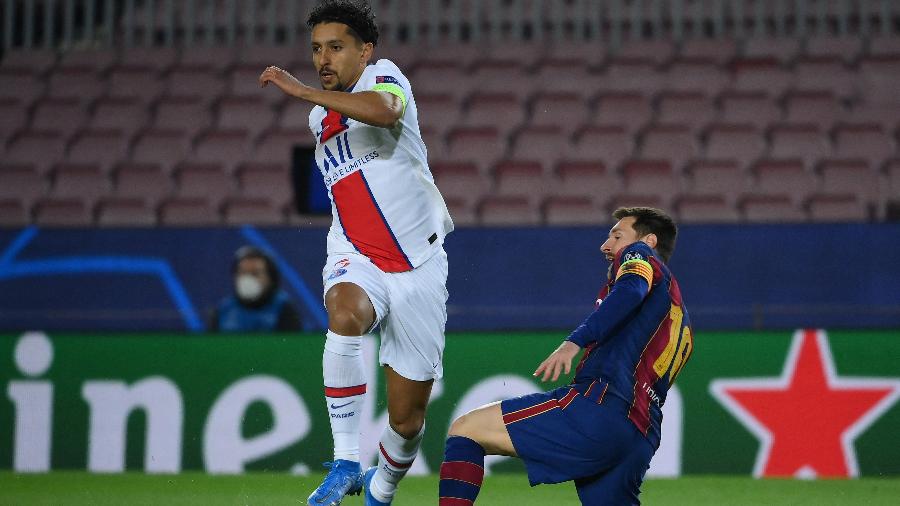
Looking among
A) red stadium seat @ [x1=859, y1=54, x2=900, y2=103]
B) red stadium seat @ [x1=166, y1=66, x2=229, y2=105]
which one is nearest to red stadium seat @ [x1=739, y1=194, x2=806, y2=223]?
red stadium seat @ [x1=859, y1=54, x2=900, y2=103]

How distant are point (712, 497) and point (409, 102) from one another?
3.20m

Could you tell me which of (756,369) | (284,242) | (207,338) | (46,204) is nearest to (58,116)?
(46,204)

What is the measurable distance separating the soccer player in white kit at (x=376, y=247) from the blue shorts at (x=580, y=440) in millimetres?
685

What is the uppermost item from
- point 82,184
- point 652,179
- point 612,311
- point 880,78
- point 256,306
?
point 880,78

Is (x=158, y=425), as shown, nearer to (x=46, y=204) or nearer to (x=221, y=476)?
(x=221, y=476)

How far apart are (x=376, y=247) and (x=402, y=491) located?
2730 millimetres

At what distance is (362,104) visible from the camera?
15.7 feet

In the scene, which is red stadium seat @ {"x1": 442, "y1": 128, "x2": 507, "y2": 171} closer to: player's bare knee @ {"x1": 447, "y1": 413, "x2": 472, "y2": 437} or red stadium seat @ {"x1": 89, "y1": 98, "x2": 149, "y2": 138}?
red stadium seat @ {"x1": 89, "y1": 98, "x2": 149, "y2": 138}

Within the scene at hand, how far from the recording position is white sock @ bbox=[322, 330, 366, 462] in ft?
16.0

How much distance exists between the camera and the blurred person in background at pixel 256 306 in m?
8.96

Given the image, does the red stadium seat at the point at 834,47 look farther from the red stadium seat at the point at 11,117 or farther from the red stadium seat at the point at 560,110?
the red stadium seat at the point at 11,117

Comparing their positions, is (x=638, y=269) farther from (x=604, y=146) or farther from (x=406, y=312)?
(x=604, y=146)

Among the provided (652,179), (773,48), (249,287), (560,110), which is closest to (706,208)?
(652,179)

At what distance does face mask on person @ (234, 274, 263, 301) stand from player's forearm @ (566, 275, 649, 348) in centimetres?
510
